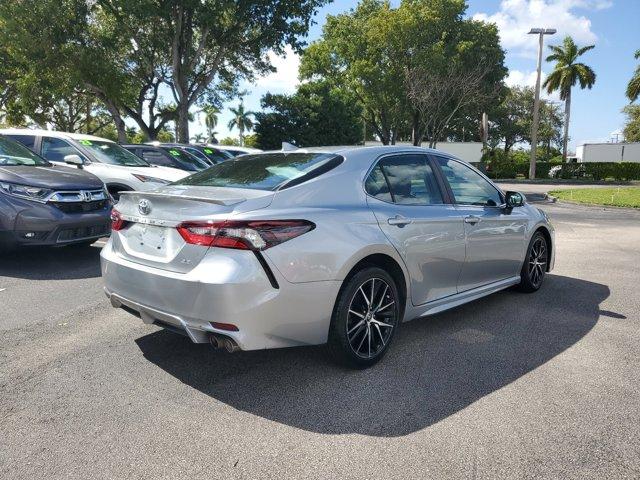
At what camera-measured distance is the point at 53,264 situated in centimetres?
669

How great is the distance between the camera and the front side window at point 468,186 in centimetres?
460

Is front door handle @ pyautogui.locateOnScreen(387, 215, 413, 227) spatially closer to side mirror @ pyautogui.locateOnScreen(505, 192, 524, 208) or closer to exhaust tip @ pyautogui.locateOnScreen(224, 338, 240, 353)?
exhaust tip @ pyautogui.locateOnScreen(224, 338, 240, 353)

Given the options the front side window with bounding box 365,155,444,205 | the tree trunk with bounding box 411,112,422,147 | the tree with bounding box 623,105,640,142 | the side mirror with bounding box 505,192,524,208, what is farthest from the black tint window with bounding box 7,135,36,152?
the tree with bounding box 623,105,640,142

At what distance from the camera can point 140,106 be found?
29516 mm

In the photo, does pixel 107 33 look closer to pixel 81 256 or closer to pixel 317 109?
pixel 317 109

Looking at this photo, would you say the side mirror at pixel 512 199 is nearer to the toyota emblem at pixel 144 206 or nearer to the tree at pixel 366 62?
the toyota emblem at pixel 144 206

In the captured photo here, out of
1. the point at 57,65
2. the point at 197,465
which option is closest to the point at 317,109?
the point at 57,65

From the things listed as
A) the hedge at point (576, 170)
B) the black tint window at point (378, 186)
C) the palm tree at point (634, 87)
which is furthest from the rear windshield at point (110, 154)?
the palm tree at point (634, 87)

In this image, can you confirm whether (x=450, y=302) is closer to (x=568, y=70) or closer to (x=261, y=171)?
(x=261, y=171)

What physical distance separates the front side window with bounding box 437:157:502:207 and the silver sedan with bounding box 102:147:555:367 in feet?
0.10

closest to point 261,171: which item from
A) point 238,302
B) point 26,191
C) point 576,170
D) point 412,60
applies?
point 238,302

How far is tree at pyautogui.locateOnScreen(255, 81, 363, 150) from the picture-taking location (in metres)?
32.5

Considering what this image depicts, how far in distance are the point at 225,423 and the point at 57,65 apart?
2295 cm

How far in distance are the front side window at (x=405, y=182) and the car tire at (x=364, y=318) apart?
65cm
